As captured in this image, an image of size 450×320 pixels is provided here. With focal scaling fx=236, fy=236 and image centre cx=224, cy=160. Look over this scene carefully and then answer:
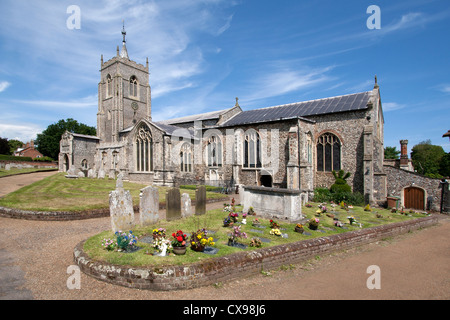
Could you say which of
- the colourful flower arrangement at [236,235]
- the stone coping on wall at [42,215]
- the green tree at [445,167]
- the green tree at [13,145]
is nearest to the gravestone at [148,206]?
the colourful flower arrangement at [236,235]

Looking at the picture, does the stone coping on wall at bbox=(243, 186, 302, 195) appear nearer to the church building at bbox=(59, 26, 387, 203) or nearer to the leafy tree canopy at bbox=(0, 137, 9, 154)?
the church building at bbox=(59, 26, 387, 203)

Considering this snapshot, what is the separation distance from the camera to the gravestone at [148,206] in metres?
8.98

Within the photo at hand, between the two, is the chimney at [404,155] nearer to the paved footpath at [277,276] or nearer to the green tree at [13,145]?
the paved footpath at [277,276]

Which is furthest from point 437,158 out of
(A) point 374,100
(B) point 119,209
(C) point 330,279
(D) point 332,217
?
(B) point 119,209

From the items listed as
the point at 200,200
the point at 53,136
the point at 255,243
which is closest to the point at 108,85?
the point at 53,136

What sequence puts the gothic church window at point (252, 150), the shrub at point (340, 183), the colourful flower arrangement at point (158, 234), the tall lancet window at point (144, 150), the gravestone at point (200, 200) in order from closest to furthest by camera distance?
the colourful flower arrangement at point (158, 234), the gravestone at point (200, 200), the shrub at point (340, 183), the gothic church window at point (252, 150), the tall lancet window at point (144, 150)

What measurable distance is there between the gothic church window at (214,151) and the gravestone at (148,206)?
15.8 metres

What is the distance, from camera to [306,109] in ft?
72.5

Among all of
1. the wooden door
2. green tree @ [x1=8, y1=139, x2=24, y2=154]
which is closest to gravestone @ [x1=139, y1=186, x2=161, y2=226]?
the wooden door

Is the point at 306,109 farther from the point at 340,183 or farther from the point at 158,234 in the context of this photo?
the point at 158,234

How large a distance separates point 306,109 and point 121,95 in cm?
3081

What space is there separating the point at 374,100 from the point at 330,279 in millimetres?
16907

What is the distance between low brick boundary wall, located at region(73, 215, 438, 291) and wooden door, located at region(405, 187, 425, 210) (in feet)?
46.1

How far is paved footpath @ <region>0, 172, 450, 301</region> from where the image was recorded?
491 centimetres
